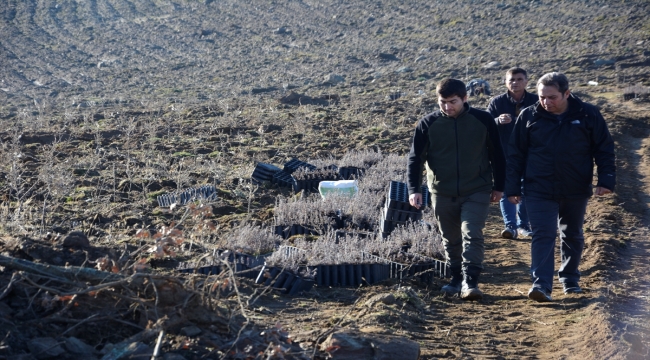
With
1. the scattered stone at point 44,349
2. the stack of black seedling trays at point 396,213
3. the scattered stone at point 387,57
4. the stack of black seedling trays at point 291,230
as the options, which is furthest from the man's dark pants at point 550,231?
the scattered stone at point 387,57

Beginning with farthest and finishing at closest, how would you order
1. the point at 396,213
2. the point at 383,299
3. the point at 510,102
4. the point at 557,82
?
the point at 396,213
the point at 510,102
the point at 557,82
the point at 383,299

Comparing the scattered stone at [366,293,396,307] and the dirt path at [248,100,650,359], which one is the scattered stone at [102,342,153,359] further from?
the scattered stone at [366,293,396,307]

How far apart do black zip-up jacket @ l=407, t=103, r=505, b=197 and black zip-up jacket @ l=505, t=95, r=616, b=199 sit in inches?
Answer: 9.3

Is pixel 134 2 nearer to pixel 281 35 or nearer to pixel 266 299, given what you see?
pixel 281 35

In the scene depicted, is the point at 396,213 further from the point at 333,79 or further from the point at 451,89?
the point at 333,79

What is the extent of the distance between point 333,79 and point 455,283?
18764 mm

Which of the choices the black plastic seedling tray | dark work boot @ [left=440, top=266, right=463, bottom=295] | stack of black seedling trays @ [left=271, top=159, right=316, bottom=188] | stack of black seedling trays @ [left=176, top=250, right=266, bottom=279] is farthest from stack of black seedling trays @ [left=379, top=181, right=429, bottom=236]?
stack of black seedling trays @ [left=271, top=159, right=316, bottom=188]

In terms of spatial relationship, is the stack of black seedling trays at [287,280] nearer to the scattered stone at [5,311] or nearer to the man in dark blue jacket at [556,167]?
the man in dark blue jacket at [556,167]

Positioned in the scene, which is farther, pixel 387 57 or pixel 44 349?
pixel 387 57

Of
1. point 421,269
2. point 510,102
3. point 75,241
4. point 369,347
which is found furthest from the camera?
point 510,102

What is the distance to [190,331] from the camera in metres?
3.53

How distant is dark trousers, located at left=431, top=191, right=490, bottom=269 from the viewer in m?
5.36

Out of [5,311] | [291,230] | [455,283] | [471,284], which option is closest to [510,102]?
[455,283]

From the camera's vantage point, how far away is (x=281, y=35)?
3319cm
